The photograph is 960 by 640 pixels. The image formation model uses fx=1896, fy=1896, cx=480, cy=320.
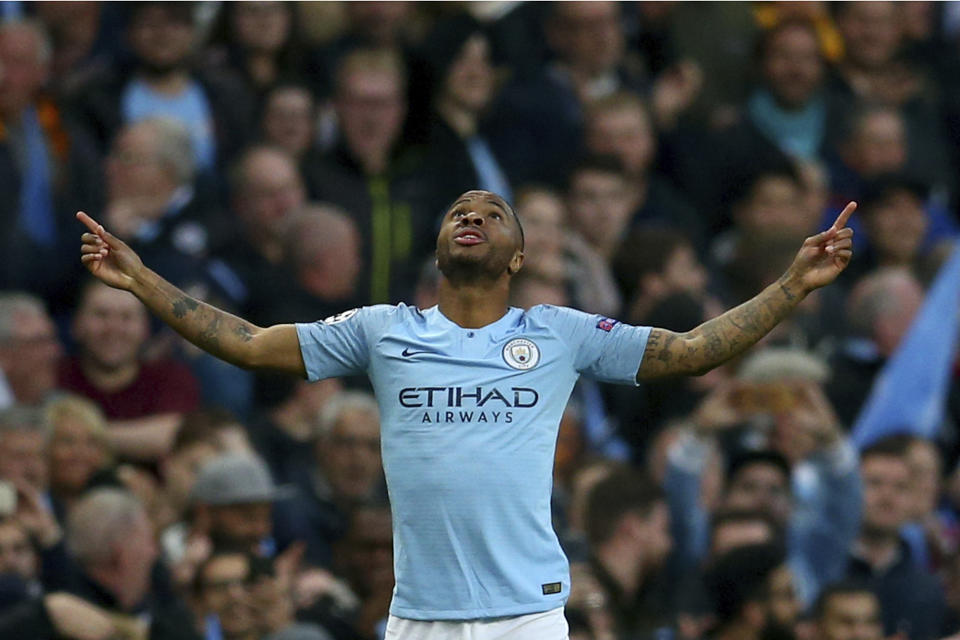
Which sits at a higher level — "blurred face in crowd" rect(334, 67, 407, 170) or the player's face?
"blurred face in crowd" rect(334, 67, 407, 170)

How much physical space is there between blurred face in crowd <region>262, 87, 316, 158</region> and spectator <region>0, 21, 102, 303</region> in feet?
3.61

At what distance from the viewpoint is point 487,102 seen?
11.6m

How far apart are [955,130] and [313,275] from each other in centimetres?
496

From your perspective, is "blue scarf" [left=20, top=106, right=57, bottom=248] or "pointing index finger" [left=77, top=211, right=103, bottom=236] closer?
"pointing index finger" [left=77, top=211, right=103, bottom=236]

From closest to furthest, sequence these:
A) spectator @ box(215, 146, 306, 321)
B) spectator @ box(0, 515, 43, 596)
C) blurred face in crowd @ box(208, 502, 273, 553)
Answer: spectator @ box(0, 515, 43, 596) < blurred face in crowd @ box(208, 502, 273, 553) < spectator @ box(215, 146, 306, 321)

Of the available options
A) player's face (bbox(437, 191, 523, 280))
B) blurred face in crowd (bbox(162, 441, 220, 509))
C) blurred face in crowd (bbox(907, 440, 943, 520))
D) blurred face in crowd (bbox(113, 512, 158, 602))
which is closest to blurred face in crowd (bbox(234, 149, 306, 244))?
blurred face in crowd (bbox(162, 441, 220, 509))

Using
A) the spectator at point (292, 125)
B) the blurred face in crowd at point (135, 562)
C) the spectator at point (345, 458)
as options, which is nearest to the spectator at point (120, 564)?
the blurred face in crowd at point (135, 562)

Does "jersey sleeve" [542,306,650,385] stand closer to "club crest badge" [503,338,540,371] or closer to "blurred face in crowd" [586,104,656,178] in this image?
"club crest badge" [503,338,540,371]

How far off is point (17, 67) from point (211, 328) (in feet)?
15.8

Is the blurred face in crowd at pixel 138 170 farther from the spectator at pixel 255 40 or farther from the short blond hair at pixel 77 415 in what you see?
the short blond hair at pixel 77 415

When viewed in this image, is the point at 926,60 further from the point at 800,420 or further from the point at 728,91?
the point at 800,420

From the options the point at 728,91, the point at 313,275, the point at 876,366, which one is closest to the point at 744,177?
the point at 728,91

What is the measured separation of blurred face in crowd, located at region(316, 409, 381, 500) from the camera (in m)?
9.80

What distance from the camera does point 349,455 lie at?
32.2 feet
